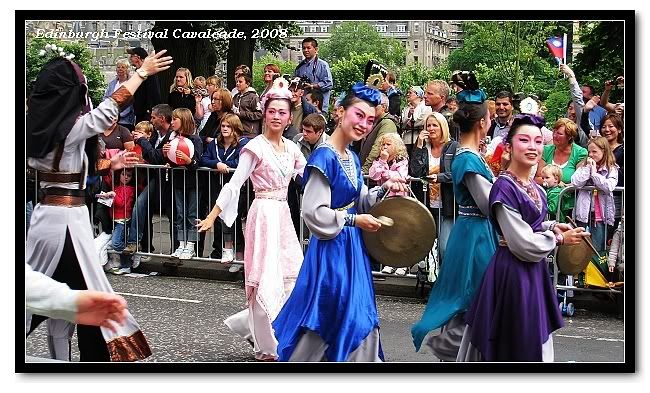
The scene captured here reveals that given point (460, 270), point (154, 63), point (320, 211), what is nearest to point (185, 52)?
point (154, 63)

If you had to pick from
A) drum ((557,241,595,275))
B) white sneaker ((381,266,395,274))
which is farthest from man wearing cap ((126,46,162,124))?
drum ((557,241,595,275))

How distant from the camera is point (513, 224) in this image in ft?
24.1

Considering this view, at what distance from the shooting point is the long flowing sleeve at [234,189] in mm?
8211

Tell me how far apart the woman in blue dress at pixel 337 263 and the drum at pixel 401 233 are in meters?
0.07

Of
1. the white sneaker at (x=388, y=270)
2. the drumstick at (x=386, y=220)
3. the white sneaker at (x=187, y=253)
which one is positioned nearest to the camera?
the drumstick at (x=386, y=220)

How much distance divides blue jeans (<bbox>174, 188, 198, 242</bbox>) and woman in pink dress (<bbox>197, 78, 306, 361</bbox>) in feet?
5.45

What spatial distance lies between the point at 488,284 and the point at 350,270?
2.38 feet

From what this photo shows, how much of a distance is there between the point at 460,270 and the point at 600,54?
55.8 inches

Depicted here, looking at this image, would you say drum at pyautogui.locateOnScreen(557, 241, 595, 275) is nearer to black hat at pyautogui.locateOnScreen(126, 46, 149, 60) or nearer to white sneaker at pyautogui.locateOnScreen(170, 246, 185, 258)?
black hat at pyautogui.locateOnScreen(126, 46, 149, 60)

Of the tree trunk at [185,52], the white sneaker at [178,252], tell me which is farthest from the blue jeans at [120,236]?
the tree trunk at [185,52]

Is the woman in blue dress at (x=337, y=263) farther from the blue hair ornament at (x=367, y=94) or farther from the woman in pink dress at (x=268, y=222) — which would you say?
the woman in pink dress at (x=268, y=222)

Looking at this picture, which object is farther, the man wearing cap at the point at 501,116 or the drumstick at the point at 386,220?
the man wearing cap at the point at 501,116

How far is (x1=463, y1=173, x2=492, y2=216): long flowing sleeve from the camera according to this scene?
7.66 metres

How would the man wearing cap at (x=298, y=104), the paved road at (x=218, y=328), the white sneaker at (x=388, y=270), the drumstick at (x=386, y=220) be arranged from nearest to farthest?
the drumstick at (x=386, y=220) → the paved road at (x=218, y=328) → the man wearing cap at (x=298, y=104) → the white sneaker at (x=388, y=270)
